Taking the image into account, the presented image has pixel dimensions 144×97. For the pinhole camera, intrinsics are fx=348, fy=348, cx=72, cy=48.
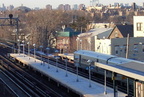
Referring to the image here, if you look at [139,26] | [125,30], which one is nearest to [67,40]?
[125,30]

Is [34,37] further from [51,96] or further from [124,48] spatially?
[51,96]

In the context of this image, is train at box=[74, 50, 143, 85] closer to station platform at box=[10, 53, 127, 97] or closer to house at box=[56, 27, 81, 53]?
station platform at box=[10, 53, 127, 97]

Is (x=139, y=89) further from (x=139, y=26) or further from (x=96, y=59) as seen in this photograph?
(x=139, y=26)

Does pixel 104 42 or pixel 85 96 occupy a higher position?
pixel 104 42

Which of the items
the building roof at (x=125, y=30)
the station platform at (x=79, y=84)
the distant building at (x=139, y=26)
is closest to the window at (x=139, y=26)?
the distant building at (x=139, y=26)

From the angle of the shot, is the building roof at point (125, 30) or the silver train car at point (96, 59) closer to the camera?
the silver train car at point (96, 59)

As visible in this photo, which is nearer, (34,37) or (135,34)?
(135,34)

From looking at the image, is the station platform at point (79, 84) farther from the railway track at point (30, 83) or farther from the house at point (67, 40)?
the house at point (67, 40)

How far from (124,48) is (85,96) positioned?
1757cm

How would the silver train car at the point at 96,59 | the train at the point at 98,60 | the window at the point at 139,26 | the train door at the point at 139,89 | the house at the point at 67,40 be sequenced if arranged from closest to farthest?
the train door at the point at 139,89
the train at the point at 98,60
the silver train car at the point at 96,59
the window at the point at 139,26
the house at the point at 67,40

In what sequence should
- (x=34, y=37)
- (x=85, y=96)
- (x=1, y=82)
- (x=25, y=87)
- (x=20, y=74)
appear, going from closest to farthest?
(x=85, y=96)
(x=25, y=87)
(x=1, y=82)
(x=20, y=74)
(x=34, y=37)

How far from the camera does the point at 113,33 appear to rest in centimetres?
3984

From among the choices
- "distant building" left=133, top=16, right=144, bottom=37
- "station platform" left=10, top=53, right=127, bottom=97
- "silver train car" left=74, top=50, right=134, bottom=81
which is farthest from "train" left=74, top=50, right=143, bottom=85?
"distant building" left=133, top=16, right=144, bottom=37

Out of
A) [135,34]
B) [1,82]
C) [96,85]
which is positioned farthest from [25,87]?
[135,34]
